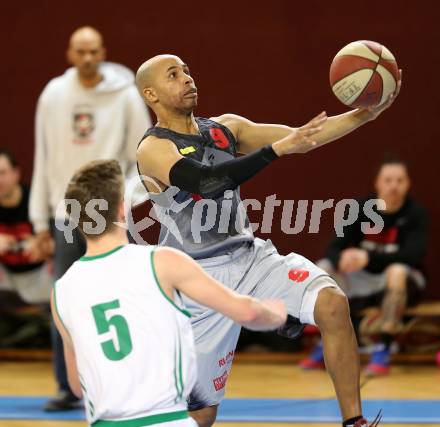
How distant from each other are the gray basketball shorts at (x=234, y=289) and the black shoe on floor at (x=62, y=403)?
1.69 metres

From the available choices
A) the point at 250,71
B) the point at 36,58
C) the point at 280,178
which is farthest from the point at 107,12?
the point at 280,178

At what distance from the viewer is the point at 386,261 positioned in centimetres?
748

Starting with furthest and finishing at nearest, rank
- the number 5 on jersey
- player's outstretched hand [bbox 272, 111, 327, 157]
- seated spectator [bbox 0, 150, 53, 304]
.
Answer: seated spectator [bbox 0, 150, 53, 304] < player's outstretched hand [bbox 272, 111, 327, 157] < the number 5 on jersey

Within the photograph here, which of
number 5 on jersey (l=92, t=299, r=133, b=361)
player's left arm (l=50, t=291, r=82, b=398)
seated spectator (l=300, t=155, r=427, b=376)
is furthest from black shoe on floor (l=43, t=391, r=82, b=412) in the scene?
number 5 on jersey (l=92, t=299, r=133, b=361)

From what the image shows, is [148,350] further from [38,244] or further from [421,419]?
[38,244]

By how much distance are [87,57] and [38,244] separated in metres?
1.20

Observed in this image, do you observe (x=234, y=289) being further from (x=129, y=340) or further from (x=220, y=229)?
(x=129, y=340)

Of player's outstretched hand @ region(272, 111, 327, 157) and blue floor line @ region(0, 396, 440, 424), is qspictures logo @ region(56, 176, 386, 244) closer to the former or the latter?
player's outstretched hand @ region(272, 111, 327, 157)

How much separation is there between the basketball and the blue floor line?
197 cm

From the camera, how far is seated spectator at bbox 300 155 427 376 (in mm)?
7410

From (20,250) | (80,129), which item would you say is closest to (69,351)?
(80,129)

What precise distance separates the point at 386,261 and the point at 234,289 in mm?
3023

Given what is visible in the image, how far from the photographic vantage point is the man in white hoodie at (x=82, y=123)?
6359 millimetres

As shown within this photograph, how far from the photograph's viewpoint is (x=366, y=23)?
8.26 metres
